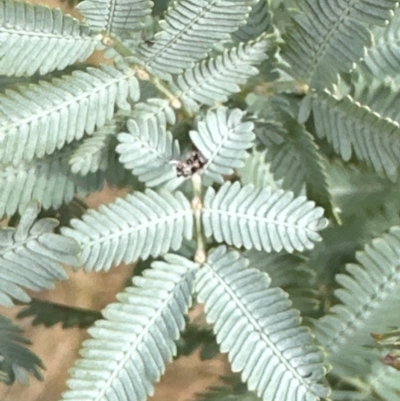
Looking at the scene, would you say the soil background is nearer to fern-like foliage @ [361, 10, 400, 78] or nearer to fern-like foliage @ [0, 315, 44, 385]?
fern-like foliage @ [0, 315, 44, 385]

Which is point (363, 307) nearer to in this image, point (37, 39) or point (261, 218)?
point (261, 218)

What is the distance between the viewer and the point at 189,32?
67cm

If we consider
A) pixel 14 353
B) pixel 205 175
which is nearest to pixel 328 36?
pixel 205 175

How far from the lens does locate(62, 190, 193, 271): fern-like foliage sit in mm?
636

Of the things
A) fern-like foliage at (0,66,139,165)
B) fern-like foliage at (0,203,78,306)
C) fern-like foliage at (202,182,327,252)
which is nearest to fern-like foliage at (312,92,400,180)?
fern-like foliage at (202,182,327,252)

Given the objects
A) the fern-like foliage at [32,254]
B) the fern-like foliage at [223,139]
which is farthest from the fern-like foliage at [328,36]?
the fern-like foliage at [32,254]

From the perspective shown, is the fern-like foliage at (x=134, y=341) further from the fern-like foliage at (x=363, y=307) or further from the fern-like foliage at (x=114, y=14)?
the fern-like foliage at (x=114, y=14)

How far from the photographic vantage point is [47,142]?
2.15 feet

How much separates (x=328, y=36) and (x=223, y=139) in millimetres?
175

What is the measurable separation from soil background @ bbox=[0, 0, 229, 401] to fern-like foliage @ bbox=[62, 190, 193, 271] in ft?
2.60

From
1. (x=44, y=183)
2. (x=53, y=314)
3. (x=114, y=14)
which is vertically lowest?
(x=53, y=314)

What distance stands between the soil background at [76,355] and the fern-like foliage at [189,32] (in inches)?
30.8

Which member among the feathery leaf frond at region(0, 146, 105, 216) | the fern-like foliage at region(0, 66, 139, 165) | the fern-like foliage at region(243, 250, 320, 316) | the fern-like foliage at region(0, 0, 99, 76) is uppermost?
the fern-like foliage at region(0, 0, 99, 76)

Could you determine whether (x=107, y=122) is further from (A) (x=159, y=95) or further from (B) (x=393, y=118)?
(B) (x=393, y=118)
